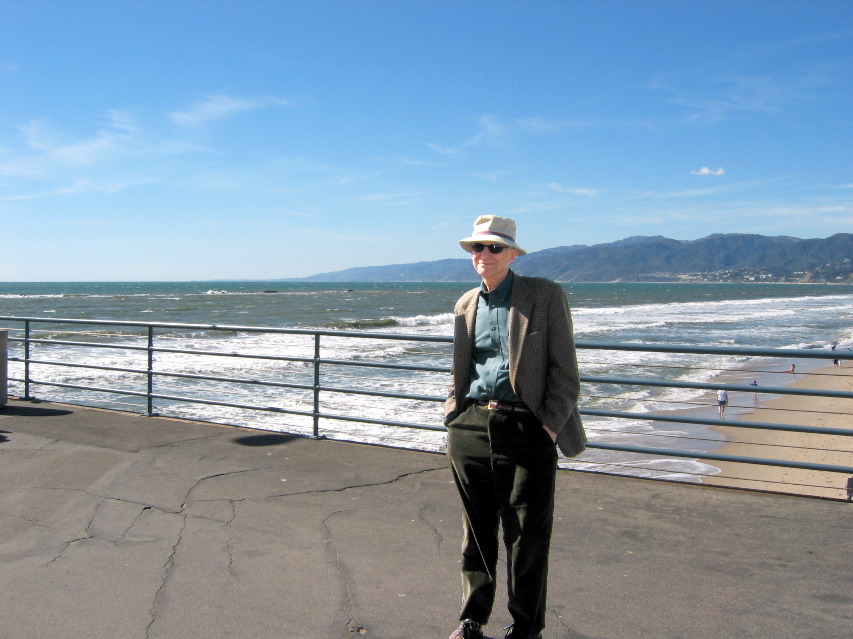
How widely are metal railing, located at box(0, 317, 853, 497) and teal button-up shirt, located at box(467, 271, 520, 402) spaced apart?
2.17 meters

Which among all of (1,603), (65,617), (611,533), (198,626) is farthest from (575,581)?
(1,603)

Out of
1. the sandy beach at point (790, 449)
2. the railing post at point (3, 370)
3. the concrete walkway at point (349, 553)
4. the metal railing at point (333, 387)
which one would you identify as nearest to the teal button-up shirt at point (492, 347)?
the concrete walkway at point (349, 553)

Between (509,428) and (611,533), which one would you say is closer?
(509,428)

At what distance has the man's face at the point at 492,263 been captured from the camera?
316cm

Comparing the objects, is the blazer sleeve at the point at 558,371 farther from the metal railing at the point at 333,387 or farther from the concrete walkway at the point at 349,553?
the metal railing at the point at 333,387

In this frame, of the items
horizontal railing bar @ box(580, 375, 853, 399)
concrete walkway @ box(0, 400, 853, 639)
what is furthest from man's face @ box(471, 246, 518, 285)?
horizontal railing bar @ box(580, 375, 853, 399)

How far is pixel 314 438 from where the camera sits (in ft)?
23.6

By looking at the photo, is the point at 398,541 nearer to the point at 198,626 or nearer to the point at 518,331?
the point at 198,626

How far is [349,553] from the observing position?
4.29 m

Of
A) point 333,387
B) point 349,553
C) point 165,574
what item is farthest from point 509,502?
point 333,387

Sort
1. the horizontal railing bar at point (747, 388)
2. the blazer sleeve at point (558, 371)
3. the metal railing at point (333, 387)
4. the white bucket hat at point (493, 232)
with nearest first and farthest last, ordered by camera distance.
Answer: the blazer sleeve at point (558, 371) → the white bucket hat at point (493, 232) → the horizontal railing bar at point (747, 388) → the metal railing at point (333, 387)

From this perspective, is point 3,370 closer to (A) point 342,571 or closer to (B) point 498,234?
(A) point 342,571

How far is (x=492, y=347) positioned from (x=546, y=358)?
24cm

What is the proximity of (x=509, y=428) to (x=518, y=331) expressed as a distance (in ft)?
1.29
